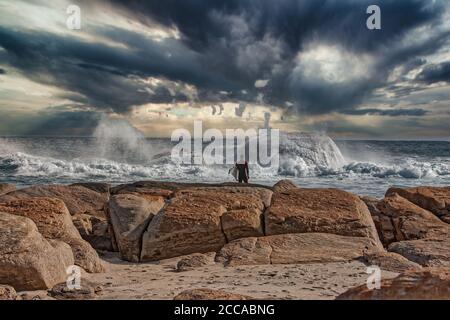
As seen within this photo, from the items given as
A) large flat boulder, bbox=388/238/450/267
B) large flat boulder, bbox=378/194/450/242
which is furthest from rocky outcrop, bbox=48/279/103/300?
large flat boulder, bbox=378/194/450/242

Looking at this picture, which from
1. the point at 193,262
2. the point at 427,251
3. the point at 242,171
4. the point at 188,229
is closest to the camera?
the point at 193,262

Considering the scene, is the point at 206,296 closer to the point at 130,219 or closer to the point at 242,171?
the point at 130,219

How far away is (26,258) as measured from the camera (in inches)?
212

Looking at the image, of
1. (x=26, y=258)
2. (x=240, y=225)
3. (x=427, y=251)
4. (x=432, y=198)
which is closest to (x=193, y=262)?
(x=240, y=225)

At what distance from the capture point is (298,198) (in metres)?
8.41

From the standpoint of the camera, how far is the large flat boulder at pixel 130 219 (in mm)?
7547

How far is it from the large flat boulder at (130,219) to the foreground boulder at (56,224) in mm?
762

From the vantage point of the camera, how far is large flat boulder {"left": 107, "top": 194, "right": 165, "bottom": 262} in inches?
297

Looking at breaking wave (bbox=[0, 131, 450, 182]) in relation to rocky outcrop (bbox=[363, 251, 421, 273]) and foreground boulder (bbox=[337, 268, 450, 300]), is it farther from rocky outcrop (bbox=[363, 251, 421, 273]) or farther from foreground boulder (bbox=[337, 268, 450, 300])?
foreground boulder (bbox=[337, 268, 450, 300])

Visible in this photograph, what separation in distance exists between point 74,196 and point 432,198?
29.8 ft

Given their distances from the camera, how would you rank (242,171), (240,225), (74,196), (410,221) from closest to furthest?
(240,225) → (410,221) → (74,196) → (242,171)
